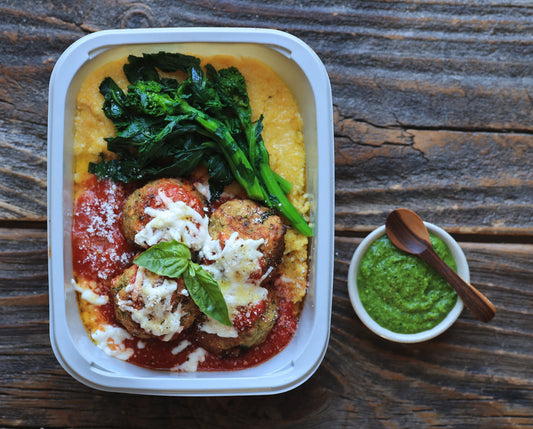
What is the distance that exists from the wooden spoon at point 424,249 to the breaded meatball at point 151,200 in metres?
0.91

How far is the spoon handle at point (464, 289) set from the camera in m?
2.38

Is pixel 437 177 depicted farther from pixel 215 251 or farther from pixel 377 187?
pixel 215 251

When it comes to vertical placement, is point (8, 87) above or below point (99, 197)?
above

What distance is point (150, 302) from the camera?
2078 millimetres

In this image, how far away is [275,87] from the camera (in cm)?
239

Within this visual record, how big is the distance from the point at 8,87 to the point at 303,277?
5.53 ft

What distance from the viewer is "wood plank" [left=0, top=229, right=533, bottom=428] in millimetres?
2480

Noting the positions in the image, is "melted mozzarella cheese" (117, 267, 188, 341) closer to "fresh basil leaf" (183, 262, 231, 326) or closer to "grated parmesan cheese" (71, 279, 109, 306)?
"fresh basil leaf" (183, 262, 231, 326)

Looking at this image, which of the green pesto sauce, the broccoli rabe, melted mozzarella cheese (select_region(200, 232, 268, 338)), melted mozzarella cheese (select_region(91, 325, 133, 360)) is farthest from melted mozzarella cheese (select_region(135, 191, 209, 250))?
the green pesto sauce

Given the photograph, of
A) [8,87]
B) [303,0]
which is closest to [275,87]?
[303,0]

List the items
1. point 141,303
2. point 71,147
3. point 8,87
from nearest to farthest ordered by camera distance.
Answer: point 141,303 → point 71,147 → point 8,87

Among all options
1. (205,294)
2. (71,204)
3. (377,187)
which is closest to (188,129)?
(71,204)

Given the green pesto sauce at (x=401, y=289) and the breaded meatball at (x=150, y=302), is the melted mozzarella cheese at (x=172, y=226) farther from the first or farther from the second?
the green pesto sauce at (x=401, y=289)

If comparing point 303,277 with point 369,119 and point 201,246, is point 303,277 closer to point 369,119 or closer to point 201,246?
point 201,246
